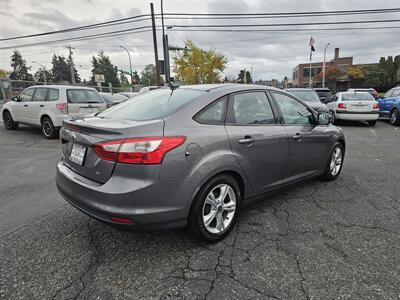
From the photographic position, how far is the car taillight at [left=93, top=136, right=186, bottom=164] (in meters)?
2.15

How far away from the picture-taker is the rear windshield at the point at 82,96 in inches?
321

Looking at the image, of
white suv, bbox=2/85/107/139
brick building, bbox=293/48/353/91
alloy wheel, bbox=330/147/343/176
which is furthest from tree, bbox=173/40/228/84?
brick building, bbox=293/48/353/91

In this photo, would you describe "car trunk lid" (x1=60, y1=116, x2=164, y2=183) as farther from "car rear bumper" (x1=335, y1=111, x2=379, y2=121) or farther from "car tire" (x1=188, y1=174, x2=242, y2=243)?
"car rear bumper" (x1=335, y1=111, x2=379, y2=121)

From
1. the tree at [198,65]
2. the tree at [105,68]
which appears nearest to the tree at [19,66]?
the tree at [105,68]

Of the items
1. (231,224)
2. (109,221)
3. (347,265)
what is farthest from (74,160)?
(347,265)

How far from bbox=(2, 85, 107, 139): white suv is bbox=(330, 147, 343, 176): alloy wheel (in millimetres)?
6680

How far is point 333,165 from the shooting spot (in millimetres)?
4445

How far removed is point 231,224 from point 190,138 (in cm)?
110

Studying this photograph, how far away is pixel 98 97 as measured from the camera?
877 centimetres

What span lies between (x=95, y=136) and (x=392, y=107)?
13003 millimetres

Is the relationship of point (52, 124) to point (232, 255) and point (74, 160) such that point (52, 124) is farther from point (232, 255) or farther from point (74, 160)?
point (232, 255)

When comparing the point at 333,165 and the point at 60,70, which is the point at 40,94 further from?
the point at 60,70

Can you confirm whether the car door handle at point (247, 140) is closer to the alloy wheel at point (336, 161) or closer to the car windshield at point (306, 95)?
the alloy wheel at point (336, 161)

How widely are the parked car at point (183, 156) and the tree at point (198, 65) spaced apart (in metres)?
28.0
